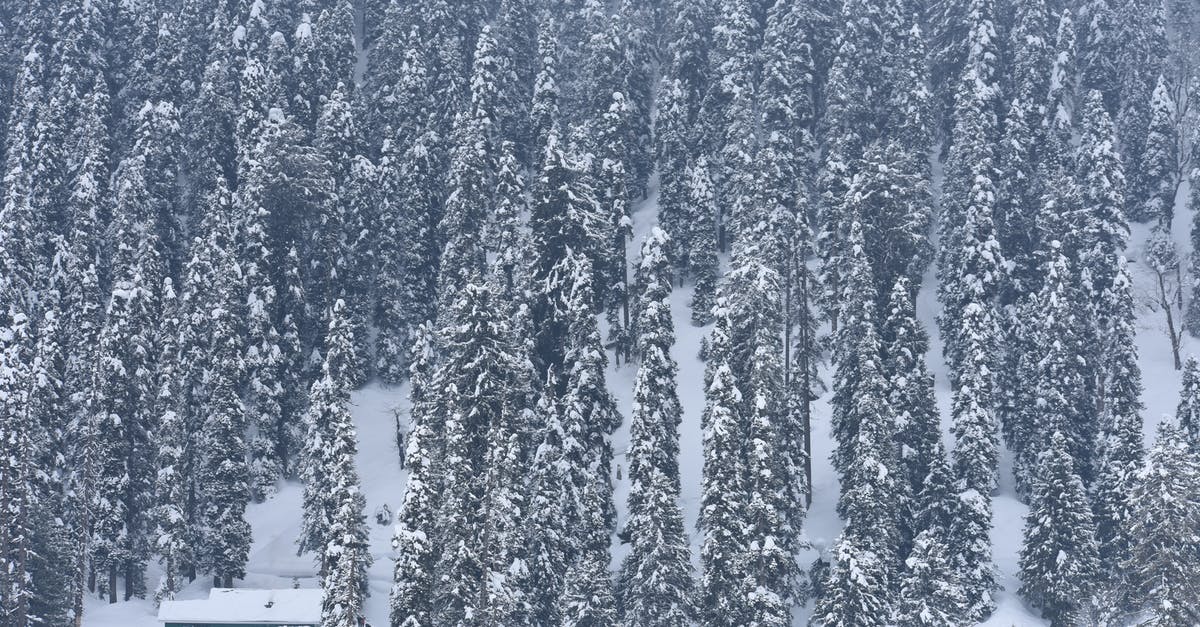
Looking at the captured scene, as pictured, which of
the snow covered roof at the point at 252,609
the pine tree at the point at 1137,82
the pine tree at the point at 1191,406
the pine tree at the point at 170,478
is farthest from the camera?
the pine tree at the point at 1137,82

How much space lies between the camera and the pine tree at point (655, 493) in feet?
164

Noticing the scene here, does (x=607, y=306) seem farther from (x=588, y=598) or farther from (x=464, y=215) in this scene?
(x=588, y=598)

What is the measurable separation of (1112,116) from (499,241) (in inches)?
1889

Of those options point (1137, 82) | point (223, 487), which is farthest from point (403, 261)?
point (1137, 82)

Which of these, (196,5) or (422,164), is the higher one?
(196,5)

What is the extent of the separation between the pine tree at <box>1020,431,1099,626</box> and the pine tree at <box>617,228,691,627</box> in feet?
56.3

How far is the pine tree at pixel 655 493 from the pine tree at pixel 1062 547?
1716 centimetres

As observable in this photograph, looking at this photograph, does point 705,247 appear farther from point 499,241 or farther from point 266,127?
point 266,127

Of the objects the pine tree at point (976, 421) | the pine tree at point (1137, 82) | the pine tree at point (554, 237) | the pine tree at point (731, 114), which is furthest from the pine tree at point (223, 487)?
the pine tree at point (1137, 82)

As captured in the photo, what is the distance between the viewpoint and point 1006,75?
86875 millimetres

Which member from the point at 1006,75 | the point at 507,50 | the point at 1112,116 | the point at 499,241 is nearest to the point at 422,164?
the point at 499,241

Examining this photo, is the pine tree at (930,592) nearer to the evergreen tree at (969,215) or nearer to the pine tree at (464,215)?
the evergreen tree at (969,215)

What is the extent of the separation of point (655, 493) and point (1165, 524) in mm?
20142

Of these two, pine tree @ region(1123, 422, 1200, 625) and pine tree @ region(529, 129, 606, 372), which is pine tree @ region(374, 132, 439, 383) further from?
pine tree @ region(1123, 422, 1200, 625)
